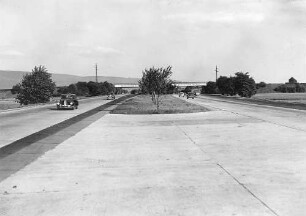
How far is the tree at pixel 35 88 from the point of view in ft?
191

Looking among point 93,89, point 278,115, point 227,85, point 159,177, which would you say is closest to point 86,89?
point 93,89

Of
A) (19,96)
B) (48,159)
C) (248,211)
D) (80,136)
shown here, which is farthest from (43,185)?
(19,96)

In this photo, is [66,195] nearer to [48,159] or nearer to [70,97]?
[48,159]

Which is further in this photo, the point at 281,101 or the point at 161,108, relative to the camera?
the point at 281,101

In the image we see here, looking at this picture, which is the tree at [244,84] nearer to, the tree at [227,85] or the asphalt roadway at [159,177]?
the tree at [227,85]

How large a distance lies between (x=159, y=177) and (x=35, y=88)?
53.0 meters

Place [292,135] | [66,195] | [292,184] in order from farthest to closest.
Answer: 1. [292,135]
2. [292,184]
3. [66,195]

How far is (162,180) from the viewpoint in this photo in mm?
8234

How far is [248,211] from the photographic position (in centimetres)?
600

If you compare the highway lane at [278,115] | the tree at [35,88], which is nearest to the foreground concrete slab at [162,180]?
the highway lane at [278,115]

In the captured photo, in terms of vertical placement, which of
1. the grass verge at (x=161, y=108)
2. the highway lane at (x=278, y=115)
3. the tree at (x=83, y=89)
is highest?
the tree at (x=83, y=89)

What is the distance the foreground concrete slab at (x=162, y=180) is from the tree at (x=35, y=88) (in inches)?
1829

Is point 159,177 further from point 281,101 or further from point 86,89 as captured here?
point 86,89

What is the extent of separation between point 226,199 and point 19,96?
56.9 m
